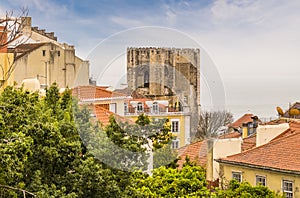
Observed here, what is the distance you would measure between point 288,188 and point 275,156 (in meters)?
1.18

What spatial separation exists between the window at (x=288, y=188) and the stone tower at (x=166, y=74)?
748 cm

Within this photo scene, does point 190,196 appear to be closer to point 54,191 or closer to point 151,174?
point 151,174

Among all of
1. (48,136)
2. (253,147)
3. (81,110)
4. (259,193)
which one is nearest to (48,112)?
(81,110)

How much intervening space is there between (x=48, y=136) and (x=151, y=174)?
98.4 inches

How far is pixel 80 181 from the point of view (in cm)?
983

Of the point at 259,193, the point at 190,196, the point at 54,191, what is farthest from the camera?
the point at 259,193

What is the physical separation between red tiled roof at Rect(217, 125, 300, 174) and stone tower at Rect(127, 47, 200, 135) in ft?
24.8

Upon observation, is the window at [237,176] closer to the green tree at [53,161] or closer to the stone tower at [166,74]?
the stone tower at [166,74]

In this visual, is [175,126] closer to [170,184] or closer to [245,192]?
[170,184]

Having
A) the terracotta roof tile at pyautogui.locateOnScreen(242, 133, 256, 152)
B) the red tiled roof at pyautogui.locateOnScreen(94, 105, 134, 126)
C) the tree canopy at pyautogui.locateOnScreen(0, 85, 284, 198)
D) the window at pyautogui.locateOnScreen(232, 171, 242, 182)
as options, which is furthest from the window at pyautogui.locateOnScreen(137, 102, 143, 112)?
the terracotta roof tile at pyautogui.locateOnScreen(242, 133, 256, 152)

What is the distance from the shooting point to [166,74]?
10078 mm

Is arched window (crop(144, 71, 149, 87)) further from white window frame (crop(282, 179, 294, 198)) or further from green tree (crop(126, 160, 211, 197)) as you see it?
white window frame (crop(282, 179, 294, 198))

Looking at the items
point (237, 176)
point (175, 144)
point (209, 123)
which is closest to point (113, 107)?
point (175, 144)

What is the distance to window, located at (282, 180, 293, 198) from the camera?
1672 centimetres
